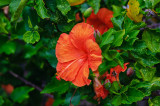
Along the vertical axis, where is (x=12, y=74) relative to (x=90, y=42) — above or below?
below

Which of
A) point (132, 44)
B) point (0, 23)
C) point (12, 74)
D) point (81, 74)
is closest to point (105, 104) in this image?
point (81, 74)

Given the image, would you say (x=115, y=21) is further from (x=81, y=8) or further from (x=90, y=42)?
(x=81, y=8)

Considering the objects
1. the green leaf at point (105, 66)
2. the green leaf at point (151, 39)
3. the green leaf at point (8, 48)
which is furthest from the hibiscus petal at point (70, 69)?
the green leaf at point (8, 48)

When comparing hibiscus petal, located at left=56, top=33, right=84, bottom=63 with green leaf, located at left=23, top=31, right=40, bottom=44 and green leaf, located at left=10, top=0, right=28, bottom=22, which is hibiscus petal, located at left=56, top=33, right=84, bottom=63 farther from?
green leaf, located at left=10, top=0, right=28, bottom=22

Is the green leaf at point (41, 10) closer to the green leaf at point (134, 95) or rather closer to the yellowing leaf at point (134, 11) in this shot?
the yellowing leaf at point (134, 11)

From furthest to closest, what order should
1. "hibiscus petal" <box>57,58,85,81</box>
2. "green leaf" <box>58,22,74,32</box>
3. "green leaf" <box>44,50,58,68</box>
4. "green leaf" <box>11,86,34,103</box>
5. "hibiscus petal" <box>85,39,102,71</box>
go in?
1. "green leaf" <box>11,86,34,103</box>
2. "green leaf" <box>44,50,58,68</box>
3. "green leaf" <box>58,22,74,32</box>
4. "hibiscus petal" <box>57,58,85,81</box>
5. "hibiscus petal" <box>85,39,102,71</box>

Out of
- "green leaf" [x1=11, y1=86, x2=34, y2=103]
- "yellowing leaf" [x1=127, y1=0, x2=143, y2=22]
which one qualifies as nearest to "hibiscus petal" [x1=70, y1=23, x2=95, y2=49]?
"yellowing leaf" [x1=127, y1=0, x2=143, y2=22]
